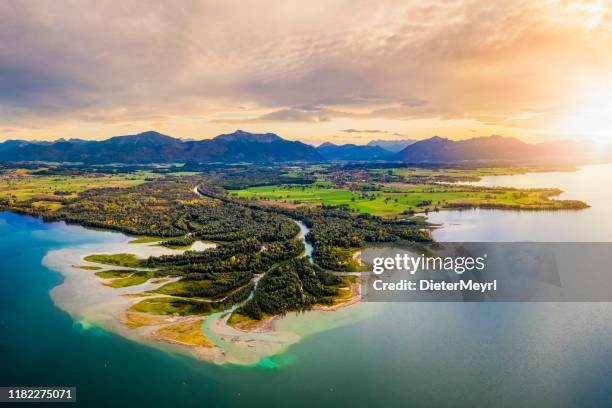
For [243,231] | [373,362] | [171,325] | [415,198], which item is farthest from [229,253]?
[415,198]

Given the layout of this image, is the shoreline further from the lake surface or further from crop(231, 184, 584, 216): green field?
crop(231, 184, 584, 216): green field

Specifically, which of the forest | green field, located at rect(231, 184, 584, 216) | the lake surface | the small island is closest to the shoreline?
the small island

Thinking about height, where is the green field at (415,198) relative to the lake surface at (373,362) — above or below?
above

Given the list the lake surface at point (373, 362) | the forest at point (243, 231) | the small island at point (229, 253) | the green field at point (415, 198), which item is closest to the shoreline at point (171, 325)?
the small island at point (229, 253)

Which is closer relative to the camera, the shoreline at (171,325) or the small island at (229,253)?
the shoreline at (171,325)

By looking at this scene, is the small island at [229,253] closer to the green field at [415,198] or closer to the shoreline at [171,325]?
the shoreline at [171,325]

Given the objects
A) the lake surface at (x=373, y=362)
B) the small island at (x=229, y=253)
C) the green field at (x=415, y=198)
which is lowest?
the lake surface at (x=373, y=362)

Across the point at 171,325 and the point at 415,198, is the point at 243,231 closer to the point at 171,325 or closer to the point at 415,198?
the point at 171,325
